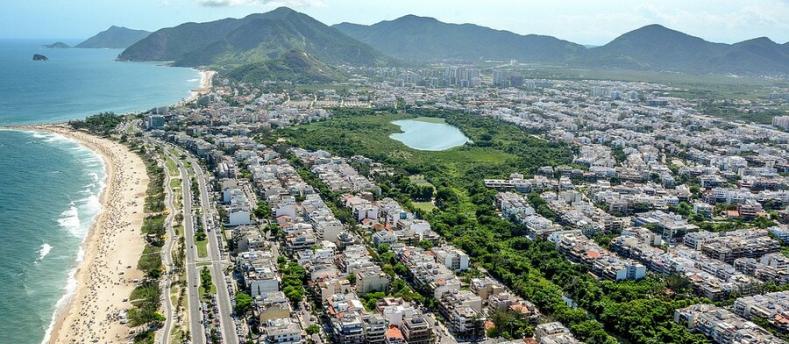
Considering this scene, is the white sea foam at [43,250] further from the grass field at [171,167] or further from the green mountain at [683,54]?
the green mountain at [683,54]

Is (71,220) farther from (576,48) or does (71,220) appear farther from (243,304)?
(576,48)

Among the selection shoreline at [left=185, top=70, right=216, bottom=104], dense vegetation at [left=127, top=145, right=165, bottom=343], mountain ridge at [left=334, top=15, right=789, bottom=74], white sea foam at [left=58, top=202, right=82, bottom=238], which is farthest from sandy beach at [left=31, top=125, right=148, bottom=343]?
mountain ridge at [left=334, top=15, right=789, bottom=74]

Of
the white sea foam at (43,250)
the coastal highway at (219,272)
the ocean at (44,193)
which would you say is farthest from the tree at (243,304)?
the white sea foam at (43,250)

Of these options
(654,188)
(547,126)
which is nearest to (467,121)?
(547,126)

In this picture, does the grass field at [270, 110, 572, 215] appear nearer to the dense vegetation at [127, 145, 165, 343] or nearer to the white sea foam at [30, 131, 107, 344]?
the white sea foam at [30, 131, 107, 344]

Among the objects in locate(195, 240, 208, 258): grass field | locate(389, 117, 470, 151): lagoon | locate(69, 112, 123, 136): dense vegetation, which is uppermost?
locate(69, 112, 123, 136): dense vegetation

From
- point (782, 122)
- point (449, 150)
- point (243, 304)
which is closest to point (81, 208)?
point (243, 304)
